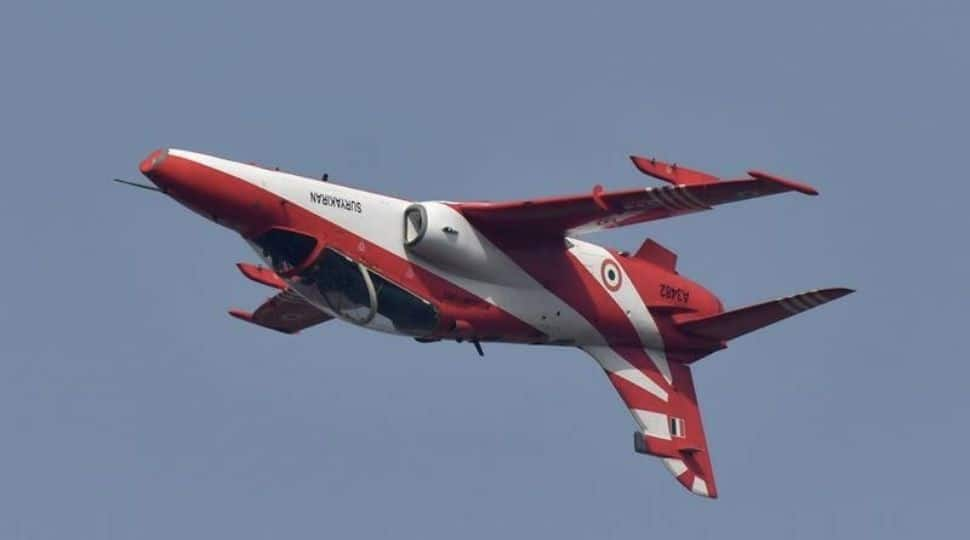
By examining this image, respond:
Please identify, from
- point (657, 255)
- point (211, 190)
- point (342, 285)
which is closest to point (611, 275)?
point (657, 255)

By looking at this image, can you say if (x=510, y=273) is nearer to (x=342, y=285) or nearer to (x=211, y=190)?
(x=342, y=285)

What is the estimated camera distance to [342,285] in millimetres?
43250

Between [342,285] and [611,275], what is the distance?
24.4 ft

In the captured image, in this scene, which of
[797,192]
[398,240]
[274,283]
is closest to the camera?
[797,192]

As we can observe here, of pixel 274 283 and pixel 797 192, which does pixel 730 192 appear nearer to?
pixel 797 192

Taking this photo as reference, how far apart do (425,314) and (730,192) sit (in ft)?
22.2

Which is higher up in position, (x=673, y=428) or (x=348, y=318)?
(x=348, y=318)

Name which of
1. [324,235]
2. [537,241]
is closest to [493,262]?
[537,241]

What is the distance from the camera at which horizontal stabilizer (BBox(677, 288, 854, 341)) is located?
47906mm

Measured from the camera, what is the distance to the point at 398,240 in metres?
44.0

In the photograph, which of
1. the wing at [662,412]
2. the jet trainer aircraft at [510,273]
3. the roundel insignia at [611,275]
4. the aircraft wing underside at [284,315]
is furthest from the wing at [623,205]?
the aircraft wing underside at [284,315]

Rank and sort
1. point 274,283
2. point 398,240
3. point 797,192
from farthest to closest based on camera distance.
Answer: point 274,283
point 398,240
point 797,192

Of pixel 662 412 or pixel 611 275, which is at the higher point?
pixel 611 275

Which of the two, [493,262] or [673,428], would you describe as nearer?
[493,262]
